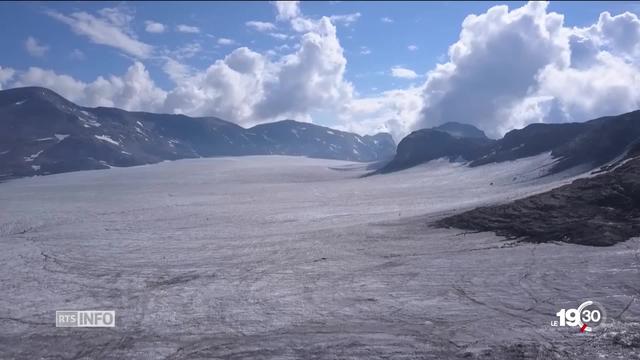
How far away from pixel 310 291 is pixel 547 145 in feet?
225

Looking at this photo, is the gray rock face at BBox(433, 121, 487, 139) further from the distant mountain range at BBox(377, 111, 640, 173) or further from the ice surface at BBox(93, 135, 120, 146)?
the ice surface at BBox(93, 135, 120, 146)

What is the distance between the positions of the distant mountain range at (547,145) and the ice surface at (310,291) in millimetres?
31237

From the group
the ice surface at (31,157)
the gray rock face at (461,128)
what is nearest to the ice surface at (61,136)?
the ice surface at (31,157)

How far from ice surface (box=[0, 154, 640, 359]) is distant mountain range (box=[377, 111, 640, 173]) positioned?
3124cm

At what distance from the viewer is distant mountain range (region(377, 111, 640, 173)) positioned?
52344 millimetres

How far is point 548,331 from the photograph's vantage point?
36.4 ft

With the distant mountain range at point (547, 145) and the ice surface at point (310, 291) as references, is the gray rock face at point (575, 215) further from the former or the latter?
the distant mountain range at point (547, 145)

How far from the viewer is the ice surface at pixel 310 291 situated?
35.2ft

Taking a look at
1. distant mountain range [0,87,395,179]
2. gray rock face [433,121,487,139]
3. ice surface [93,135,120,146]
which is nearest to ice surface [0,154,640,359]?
distant mountain range [0,87,395,179]

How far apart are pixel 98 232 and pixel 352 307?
64.3 feet

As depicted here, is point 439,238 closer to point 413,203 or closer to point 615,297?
point 615,297

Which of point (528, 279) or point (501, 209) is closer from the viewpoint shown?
point (528, 279)

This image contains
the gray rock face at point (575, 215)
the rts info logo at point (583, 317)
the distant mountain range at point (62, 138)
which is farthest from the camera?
the distant mountain range at point (62, 138)

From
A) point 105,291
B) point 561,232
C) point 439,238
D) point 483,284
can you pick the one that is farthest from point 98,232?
point 561,232
